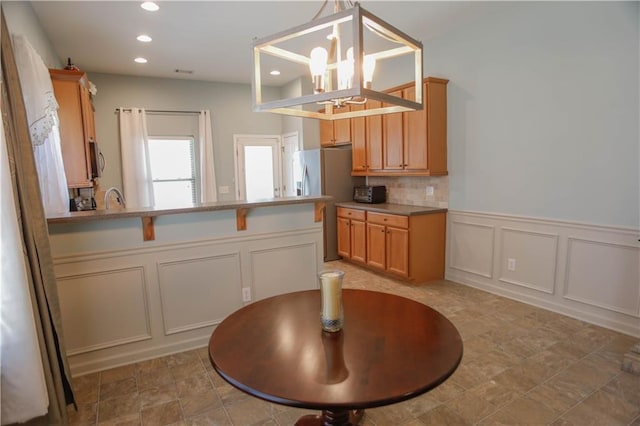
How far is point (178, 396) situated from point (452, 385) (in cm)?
166

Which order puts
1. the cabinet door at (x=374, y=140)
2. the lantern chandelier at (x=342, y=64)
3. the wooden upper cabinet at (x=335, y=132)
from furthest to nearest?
the wooden upper cabinet at (x=335, y=132), the cabinet door at (x=374, y=140), the lantern chandelier at (x=342, y=64)

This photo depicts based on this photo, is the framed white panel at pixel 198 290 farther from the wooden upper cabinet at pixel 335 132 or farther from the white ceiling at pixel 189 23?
the wooden upper cabinet at pixel 335 132

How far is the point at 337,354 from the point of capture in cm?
139

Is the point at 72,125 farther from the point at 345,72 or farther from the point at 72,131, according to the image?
the point at 345,72

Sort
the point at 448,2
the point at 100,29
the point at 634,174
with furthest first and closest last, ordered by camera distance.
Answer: the point at 100,29 < the point at 448,2 < the point at 634,174

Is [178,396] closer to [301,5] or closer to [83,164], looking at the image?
[83,164]

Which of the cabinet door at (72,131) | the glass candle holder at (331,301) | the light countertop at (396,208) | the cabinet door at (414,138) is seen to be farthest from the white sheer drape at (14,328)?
the cabinet door at (414,138)

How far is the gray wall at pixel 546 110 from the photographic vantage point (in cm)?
290

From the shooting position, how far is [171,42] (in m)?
4.30

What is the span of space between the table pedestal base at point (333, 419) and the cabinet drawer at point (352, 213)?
9.93 feet

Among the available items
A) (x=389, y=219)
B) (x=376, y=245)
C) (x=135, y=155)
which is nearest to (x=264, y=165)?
(x=135, y=155)

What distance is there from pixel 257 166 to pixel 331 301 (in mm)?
5397

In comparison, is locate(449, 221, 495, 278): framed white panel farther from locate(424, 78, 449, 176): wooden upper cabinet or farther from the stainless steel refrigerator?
the stainless steel refrigerator

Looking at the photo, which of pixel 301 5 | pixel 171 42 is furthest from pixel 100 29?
pixel 301 5
